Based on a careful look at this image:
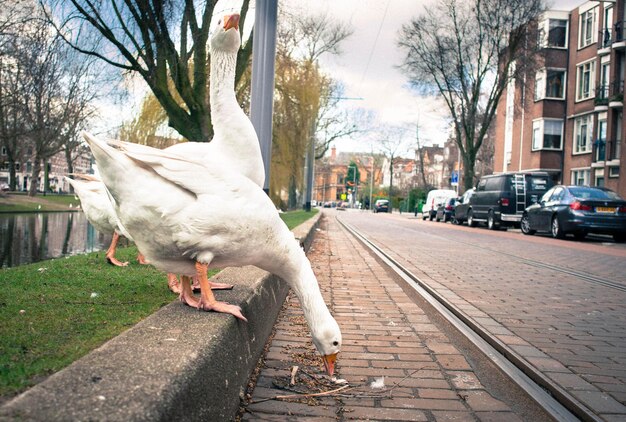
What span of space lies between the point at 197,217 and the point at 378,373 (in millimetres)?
1608

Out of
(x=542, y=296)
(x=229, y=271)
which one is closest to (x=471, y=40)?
(x=542, y=296)

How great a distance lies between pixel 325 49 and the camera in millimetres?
33625

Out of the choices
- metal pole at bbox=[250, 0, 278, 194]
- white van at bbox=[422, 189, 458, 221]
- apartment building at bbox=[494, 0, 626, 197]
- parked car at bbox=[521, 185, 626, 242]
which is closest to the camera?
metal pole at bbox=[250, 0, 278, 194]

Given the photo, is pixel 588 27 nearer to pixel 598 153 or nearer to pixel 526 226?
pixel 598 153

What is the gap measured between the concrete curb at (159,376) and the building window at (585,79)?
36.2 meters

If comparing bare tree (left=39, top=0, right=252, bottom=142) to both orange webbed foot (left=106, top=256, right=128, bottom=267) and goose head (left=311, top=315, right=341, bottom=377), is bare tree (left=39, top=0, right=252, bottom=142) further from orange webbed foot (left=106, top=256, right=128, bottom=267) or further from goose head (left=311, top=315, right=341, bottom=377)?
goose head (left=311, top=315, right=341, bottom=377)

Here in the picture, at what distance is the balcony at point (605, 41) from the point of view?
3149 centimetres

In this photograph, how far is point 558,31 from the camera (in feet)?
120

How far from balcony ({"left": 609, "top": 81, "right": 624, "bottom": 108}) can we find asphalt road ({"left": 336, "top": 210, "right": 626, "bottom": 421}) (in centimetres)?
2214

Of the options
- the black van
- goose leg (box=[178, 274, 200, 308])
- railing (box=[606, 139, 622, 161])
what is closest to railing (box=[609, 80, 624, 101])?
railing (box=[606, 139, 622, 161])

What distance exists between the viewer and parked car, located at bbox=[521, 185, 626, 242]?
16188mm

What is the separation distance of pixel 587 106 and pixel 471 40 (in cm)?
884

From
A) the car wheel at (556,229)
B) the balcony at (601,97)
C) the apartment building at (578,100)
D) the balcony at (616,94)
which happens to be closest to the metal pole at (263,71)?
the car wheel at (556,229)

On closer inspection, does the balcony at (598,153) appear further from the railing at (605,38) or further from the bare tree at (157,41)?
the bare tree at (157,41)
